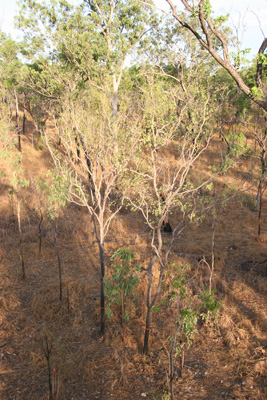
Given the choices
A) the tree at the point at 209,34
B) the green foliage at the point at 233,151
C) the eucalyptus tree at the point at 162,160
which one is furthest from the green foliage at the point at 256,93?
the green foliage at the point at 233,151

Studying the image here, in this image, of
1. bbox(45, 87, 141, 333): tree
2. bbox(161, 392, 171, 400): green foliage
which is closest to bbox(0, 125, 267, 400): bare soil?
bbox(161, 392, 171, 400): green foliage

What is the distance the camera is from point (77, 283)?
1112cm

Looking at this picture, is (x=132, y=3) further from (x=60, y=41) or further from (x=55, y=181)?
(x=55, y=181)

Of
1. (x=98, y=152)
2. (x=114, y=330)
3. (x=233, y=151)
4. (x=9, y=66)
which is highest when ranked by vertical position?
(x=9, y=66)

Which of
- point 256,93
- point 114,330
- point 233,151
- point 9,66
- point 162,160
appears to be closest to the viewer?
point 256,93

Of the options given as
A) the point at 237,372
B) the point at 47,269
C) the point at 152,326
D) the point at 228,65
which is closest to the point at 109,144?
the point at 228,65

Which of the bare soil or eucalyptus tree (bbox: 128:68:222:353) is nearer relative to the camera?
the bare soil

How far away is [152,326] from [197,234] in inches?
347

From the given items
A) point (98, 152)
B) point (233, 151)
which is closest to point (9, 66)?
point (98, 152)

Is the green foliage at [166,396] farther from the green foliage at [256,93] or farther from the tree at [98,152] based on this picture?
the green foliage at [256,93]

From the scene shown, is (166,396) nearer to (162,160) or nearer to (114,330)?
(114,330)

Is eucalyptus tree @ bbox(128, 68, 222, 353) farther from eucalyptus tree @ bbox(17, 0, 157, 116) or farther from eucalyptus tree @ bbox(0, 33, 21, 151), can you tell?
eucalyptus tree @ bbox(0, 33, 21, 151)

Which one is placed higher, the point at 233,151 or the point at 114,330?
the point at 233,151

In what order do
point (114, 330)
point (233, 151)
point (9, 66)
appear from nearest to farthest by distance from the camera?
point (114, 330), point (233, 151), point (9, 66)
